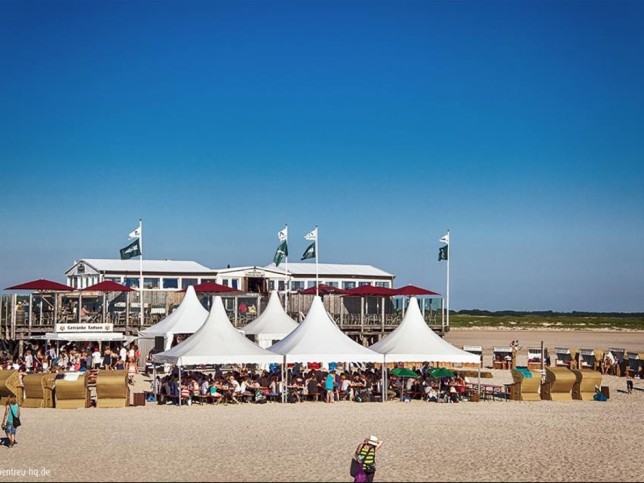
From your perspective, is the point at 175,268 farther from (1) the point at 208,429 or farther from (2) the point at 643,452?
(2) the point at 643,452

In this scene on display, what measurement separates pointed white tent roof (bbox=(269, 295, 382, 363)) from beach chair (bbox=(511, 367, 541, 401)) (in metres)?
4.06

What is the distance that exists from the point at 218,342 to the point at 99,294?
17.0 metres

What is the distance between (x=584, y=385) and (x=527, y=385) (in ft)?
5.82

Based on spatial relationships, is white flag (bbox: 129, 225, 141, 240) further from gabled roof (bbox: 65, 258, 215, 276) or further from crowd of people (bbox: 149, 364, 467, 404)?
crowd of people (bbox: 149, 364, 467, 404)

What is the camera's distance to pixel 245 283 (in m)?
46.9

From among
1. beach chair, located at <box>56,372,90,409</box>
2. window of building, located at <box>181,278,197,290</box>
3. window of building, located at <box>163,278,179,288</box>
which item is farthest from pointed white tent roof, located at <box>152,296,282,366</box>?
window of building, located at <box>181,278,197,290</box>

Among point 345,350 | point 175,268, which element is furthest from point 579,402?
point 175,268

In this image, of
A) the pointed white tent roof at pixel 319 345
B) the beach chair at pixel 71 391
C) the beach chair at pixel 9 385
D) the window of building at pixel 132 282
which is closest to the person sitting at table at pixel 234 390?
the pointed white tent roof at pixel 319 345

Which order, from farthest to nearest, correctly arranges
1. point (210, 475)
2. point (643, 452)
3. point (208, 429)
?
point (208, 429)
point (643, 452)
point (210, 475)

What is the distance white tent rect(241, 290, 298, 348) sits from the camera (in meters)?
32.9

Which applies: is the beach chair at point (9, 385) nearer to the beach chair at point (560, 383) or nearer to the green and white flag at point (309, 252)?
the beach chair at point (560, 383)

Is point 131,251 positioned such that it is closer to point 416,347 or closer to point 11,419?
point 416,347

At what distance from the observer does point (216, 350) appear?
2392cm

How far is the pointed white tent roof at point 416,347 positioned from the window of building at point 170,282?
68.6 feet
